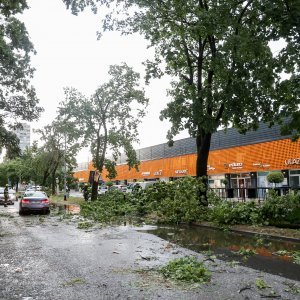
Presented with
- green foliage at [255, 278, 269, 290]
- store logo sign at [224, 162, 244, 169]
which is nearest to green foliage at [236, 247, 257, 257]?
green foliage at [255, 278, 269, 290]

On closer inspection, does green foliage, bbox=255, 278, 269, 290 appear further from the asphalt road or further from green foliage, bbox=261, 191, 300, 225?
green foliage, bbox=261, 191, 300, 225

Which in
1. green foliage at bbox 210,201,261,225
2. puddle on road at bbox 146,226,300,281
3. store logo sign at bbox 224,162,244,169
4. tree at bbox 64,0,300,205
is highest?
tree at bbox 64,0,300,205

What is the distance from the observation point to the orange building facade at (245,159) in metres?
34.9

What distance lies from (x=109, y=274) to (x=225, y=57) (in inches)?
461

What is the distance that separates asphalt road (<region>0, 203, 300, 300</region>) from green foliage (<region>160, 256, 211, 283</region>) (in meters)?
0.18

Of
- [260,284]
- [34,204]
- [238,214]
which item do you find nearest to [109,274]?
[260,284]

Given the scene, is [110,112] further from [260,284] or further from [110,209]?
[260,284]

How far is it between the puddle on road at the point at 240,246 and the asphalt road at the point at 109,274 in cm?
50

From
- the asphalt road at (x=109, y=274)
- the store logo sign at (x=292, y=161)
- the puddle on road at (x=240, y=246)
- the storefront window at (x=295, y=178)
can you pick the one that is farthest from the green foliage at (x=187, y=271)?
the storefront window at (x=295, y=178)

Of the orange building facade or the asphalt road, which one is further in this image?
the orange building facade

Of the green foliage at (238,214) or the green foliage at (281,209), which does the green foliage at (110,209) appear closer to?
the green foliage at (238,214)

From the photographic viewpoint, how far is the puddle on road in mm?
7938

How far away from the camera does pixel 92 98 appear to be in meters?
33.2

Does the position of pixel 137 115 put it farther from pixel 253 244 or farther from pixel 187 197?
pixel 253 244
